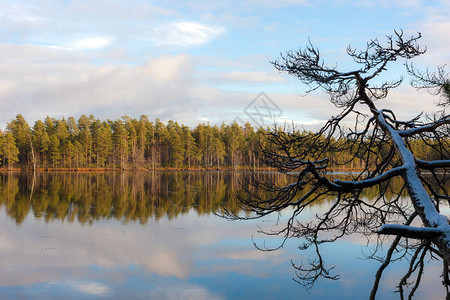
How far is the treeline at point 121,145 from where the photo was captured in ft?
252

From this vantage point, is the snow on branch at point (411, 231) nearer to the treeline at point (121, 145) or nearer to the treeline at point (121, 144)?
the treeline at point (121, 145)

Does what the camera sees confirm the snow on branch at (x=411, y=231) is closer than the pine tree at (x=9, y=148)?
Yes

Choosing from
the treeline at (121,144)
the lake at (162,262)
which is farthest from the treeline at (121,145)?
the lake at (162,262)

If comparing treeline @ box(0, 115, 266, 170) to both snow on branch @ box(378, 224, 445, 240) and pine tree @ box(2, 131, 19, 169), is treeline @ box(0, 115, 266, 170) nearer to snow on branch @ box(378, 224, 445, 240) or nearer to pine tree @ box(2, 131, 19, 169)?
pine tree @ box(2, 131, 19, 169)

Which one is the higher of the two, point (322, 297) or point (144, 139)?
point (144, 139)

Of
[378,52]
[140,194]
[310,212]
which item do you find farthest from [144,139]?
[378,52]

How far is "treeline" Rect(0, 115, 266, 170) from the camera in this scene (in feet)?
252

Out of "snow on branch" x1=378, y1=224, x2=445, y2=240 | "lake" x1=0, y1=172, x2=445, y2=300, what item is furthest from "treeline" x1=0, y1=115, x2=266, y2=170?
"snow on branch" x1=378, y1=224, x2=445, y2=240

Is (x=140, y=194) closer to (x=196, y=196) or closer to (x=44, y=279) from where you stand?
(x=196, y=196)

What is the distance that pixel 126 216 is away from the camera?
21.4 metres

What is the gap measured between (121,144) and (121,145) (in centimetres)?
61

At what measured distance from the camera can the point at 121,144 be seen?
79.9 m

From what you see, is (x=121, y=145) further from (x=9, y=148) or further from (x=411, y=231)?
(x=411, y=231)

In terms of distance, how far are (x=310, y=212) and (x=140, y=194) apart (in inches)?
548
